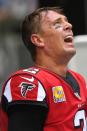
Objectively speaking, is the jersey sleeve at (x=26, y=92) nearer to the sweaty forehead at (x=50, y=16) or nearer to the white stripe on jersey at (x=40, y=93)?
the white stripe on jersey at (x=40, y=93)

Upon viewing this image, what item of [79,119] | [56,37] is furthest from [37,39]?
[79,119]

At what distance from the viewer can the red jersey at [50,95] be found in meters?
4.18

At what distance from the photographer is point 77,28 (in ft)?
29.0

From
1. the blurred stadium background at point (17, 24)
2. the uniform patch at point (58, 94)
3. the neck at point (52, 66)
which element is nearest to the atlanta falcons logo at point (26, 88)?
the uniform patch at point (58, 94)

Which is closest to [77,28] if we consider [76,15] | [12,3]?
[76,15]

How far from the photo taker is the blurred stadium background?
8719mm

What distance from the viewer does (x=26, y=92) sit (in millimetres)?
4184

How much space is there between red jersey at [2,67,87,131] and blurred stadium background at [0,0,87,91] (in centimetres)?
418

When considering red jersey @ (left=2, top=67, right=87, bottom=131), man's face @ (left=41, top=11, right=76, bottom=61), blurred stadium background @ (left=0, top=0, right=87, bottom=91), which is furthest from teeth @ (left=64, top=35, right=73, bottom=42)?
blurred stadium background @ (left=0, top=0, right=87, bottom=91)

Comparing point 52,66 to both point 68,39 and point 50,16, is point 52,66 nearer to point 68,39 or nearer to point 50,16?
point 68,39

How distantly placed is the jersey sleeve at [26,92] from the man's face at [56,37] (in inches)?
14.6

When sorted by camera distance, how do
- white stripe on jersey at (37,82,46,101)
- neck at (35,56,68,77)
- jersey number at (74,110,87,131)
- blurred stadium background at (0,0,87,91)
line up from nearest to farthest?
white stripe on jersey at (37,82,46,101) < jersey number at (74,110,87,131) < neck at (35,56,68,77) < blurred stadium background at (0,0,87,91)

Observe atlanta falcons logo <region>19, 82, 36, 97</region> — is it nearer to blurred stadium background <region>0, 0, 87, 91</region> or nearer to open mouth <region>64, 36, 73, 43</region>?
open mouth <region>64, 36, 73, 43</region>

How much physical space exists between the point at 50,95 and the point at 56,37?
18.8 inches
